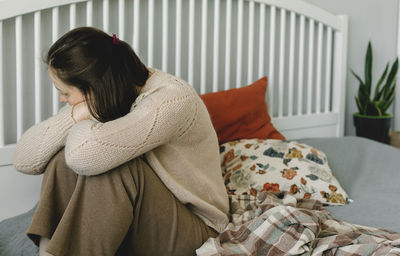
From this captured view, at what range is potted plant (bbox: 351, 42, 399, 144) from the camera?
2338mm

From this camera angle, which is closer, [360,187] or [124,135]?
[124,135]

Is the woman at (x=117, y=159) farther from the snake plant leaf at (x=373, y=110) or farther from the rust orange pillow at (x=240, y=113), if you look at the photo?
the snake plant leaf at (x=373, y=110)

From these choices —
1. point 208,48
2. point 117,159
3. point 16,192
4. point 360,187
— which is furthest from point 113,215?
point 208,48

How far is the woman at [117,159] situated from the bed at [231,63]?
9.3 inches

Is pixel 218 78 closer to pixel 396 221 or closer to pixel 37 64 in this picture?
pixel 37 64

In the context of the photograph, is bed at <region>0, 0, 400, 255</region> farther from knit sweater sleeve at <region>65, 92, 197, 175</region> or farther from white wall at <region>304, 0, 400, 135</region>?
knit sweater sleeve at <region>65, 92, 197, 175</region>

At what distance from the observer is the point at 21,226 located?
1407mm

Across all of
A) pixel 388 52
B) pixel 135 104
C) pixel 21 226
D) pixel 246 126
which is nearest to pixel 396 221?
pixel 246 126

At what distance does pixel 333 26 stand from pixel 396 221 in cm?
117

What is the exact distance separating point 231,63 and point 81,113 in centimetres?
101

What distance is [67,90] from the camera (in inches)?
46.4

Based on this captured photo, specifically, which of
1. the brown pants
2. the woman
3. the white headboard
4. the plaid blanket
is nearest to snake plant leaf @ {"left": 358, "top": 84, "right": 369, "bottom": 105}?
the white headboard

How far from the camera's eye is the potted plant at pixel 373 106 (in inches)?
92.0

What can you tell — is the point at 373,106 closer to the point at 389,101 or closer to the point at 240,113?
the point at 389,101
